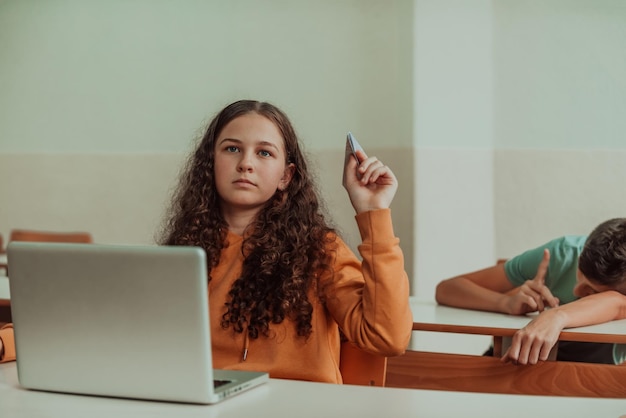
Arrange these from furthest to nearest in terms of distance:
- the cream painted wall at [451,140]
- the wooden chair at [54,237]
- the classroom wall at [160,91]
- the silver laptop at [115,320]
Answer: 1. the wooden chair at [54,237]
2. the classroom wall at [160,91]
3. the cream painted wall at [451,140]
4. the silver laptop at [115,320]

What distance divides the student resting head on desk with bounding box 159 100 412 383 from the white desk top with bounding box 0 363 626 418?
0.82 feet

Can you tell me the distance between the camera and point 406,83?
14.4 ft

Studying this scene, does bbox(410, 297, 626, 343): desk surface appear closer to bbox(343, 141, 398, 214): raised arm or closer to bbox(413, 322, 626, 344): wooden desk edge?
bbox(413, 322, 626, 344): wooden desk edge

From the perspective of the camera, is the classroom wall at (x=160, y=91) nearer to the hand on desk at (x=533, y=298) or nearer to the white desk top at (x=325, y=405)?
the hand on desk at (x=533, y=298)

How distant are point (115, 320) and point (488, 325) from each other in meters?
1.25

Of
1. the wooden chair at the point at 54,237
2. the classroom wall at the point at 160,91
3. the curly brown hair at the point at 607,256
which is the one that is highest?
the classroom wall at the point at 160,91

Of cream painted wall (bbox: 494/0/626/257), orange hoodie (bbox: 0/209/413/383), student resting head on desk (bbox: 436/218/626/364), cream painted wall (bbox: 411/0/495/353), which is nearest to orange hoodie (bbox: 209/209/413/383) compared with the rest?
orange hoodie (bbox: 0/209/413/383)

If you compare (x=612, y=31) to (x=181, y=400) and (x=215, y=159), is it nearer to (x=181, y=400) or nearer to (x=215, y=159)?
(x=215, y=159)

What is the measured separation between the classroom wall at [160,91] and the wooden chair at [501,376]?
2443mm

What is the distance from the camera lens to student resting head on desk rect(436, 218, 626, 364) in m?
2.02

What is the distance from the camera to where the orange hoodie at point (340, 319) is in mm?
1600

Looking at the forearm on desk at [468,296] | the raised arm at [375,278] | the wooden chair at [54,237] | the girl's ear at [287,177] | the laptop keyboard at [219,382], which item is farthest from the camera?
the wooden chair at [54,237]

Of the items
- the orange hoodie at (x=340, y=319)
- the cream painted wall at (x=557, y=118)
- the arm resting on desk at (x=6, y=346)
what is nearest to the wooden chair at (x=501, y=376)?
the orange hoodie at (x=340, y=319)

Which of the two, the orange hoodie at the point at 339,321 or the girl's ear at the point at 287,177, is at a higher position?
the girl's ear at the point at 287,177
